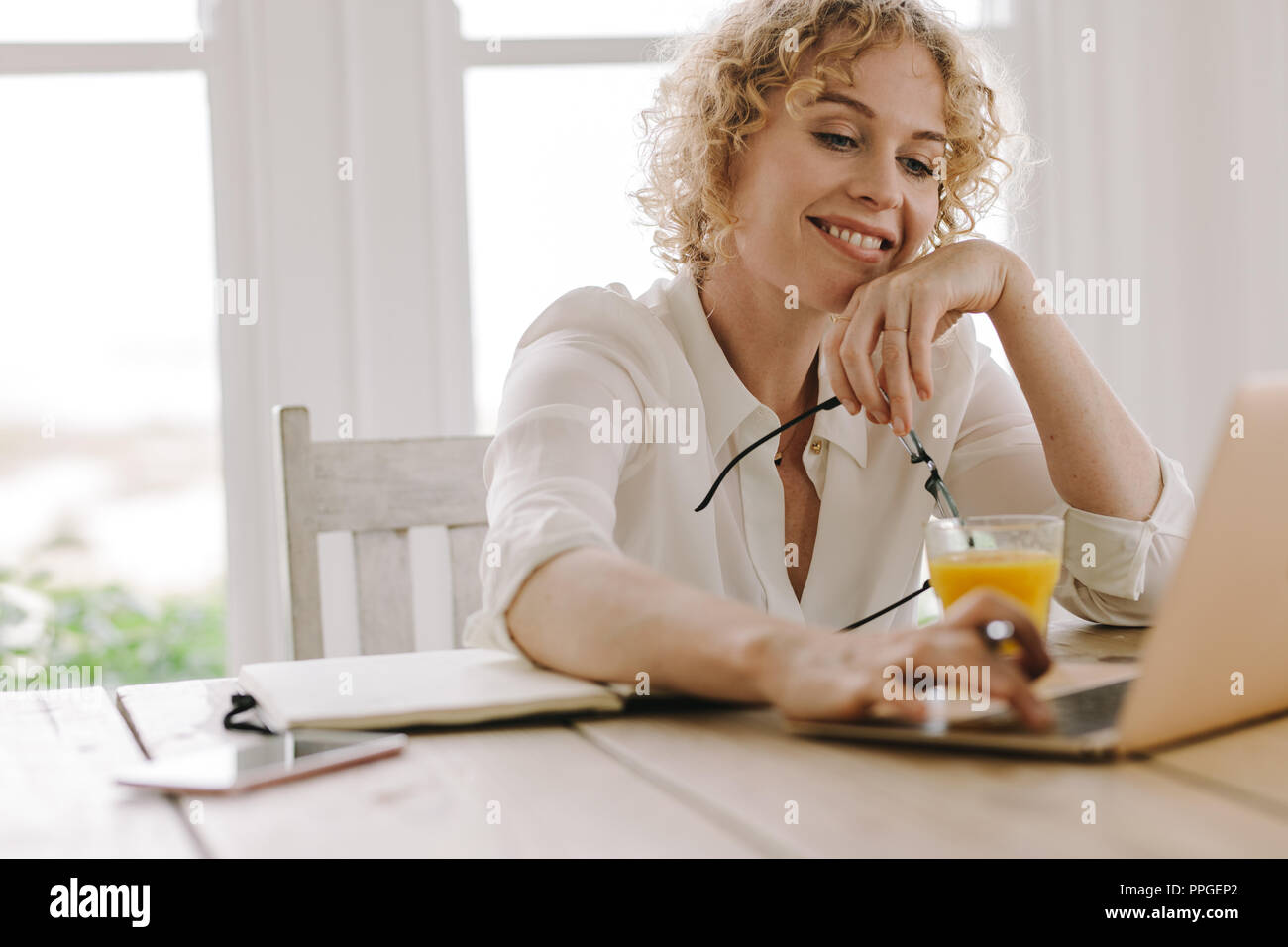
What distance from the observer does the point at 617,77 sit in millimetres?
2902

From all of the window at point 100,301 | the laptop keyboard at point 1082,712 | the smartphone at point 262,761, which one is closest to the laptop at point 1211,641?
the laptop keyboard at point 1082,712

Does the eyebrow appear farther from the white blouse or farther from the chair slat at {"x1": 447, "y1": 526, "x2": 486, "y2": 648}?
the chair slat at {"x1": 447, "y1": 526, "x2": 486, "y2": 648}

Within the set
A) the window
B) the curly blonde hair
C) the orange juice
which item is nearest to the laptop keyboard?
the orange juice

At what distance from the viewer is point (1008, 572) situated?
86cm

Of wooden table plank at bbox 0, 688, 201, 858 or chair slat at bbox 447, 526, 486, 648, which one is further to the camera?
chair slat at bbox 447, 526, 486, 648

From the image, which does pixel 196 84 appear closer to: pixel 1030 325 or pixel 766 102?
pixel 766 102

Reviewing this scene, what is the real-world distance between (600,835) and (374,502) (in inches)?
39.8

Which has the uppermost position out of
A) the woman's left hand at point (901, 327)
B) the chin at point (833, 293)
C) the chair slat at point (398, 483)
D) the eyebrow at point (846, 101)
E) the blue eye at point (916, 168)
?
the eyebrow at point (846, 101)

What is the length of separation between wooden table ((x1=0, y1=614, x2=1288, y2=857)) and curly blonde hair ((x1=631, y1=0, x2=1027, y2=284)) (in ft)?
2.82

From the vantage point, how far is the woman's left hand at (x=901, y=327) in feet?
3.67

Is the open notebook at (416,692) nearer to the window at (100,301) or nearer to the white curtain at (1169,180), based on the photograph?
the window at (100,301)

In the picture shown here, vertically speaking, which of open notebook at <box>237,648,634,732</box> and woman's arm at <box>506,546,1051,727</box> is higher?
woman's arm at <box>506,546,1051,727</box>

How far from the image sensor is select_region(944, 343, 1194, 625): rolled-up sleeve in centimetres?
121

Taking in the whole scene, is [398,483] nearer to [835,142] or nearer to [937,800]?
[835,142]
